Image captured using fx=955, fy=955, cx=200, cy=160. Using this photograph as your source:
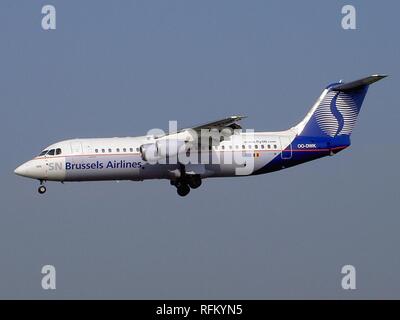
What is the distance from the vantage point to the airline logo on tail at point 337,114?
1661 inches

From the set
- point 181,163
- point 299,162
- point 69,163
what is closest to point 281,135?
point 299,162

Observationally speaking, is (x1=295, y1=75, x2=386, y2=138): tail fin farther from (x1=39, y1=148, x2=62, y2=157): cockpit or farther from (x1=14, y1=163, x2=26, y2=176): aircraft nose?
(x1=14, y1=163, x2=26, y2=176): aircraft nose

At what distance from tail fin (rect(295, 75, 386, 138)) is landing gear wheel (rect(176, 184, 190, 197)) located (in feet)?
18.1

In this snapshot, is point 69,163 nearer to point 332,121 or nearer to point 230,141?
point 230,141

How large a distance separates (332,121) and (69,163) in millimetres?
11776

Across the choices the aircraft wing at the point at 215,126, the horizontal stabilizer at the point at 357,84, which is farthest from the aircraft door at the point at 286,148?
the horizontal stabilizer at the point at 357,84

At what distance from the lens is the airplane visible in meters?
39.3

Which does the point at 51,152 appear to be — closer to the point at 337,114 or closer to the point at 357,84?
the point at 337,114

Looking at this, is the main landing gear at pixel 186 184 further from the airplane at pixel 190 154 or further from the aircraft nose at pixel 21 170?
the aircraft nose at pixel 21 170

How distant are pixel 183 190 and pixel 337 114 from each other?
7775 mm

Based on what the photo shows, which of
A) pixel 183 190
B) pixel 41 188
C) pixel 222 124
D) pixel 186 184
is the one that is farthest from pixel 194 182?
pixel 41 188

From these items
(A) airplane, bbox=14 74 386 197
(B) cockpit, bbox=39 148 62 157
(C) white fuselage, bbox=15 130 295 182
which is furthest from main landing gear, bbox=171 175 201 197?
(B) cockpit, bbox=39 148 62 157

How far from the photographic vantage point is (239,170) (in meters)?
40.7

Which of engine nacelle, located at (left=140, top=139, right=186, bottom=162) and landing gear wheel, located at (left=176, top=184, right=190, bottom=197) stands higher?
engine nacelle, located at (left=140, top=139, right=186, bottom=162)
